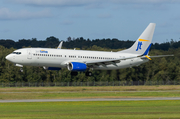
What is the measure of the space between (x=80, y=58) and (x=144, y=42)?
17611 mm

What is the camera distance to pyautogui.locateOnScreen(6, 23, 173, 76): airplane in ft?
201

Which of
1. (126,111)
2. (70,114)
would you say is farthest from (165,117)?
(70,114)

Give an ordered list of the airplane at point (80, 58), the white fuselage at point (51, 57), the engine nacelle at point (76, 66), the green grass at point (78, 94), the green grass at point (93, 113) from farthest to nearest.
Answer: the engine nacelle at point (76, 66)
the airplane at point (80, 58)
the white fuselage at point (51, 57)
the green grass at point (78, 94)
the green grass at point (93, 113)

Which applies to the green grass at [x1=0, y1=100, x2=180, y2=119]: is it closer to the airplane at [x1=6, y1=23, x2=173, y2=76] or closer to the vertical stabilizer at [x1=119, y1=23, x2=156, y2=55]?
the airplane at [x1=6, y1=23, x2=173, y2=76]

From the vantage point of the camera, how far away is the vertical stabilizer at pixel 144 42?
75.0 m

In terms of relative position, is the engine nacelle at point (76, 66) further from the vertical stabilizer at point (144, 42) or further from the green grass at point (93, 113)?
the green grass at point (93, 113)

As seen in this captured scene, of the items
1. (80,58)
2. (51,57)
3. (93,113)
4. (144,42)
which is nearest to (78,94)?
(51,57)

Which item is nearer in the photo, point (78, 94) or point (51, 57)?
point (78, 94)

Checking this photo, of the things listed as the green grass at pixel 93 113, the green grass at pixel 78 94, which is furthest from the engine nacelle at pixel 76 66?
the green grass at pixel 93 113

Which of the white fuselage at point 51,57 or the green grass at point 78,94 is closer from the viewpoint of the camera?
the green grass at point 78,94

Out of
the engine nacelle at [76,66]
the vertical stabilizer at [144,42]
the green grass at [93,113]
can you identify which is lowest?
the green grass at [93,113]

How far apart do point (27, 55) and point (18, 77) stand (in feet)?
162

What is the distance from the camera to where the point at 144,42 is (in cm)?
7606

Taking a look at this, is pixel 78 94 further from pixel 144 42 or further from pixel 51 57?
pixel 144 42
